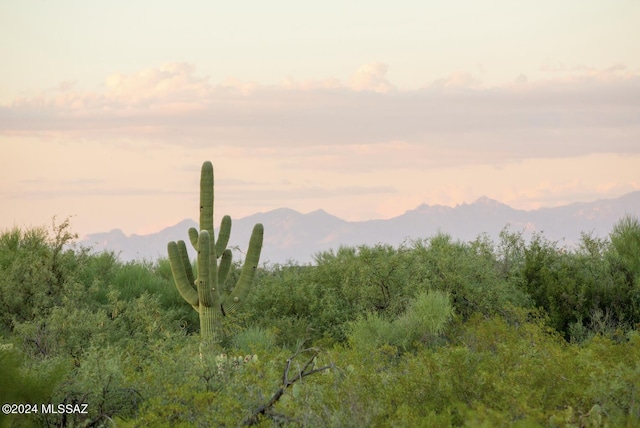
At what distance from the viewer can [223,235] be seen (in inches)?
606

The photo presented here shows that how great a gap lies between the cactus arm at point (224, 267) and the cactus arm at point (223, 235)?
19 centimetres

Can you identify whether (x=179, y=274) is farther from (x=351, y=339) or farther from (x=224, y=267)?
(x=351, y=339)

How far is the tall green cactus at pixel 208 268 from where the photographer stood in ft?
47.0

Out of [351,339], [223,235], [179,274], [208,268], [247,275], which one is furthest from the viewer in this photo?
[223,235]

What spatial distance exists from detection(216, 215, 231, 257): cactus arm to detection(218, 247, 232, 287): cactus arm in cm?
19

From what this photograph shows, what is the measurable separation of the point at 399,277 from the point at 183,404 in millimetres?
9367

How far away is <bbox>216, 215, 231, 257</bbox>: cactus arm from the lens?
1520 cm

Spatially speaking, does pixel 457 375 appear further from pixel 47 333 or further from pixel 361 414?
pixel 47 333

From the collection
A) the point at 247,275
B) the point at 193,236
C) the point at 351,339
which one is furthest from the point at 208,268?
the point at 351,339

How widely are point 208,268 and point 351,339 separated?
288 cm

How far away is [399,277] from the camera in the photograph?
1678 cm

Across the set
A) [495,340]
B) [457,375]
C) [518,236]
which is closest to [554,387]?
[457,375]

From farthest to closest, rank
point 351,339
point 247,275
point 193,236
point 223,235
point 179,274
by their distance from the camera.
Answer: point 223,235 < point 193,236 < point 247,275 < point 179,274 < point 351,339

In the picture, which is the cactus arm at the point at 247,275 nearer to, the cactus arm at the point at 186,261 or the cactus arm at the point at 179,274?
the cactus arm at the point at 179,274
